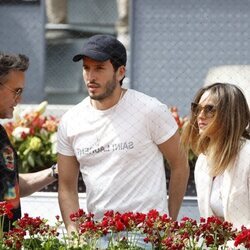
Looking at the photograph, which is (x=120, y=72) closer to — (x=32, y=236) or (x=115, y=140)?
(x=115, y=140)

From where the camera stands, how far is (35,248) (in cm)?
398

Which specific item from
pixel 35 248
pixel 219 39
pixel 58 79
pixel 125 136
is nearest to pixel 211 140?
pixel 125 136

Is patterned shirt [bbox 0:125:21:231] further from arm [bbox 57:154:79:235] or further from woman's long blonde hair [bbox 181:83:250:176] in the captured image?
woman's long blonde hair [bbox 181:83:250:176]

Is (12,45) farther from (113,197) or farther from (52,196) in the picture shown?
(113,197)

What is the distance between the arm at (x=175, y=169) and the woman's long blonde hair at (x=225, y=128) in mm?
130

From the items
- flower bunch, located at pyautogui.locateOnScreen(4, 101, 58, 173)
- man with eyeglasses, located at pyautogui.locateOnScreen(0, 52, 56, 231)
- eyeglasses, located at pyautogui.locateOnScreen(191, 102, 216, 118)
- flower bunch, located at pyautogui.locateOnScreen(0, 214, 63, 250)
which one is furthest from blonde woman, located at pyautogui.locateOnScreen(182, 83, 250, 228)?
flower bunch, located at pyautogui.locateOnScreen(4, 101, 58, 173)

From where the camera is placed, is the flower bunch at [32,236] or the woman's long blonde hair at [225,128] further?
the woman's long blonde hair at [225,128]

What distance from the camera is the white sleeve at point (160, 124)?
15.6ft

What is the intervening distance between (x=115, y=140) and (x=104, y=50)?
416 mm

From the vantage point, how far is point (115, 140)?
4.75m

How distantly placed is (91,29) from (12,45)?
0.53m

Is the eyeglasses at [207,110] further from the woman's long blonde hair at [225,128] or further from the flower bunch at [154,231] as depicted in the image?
the flower bunch at [154,231]

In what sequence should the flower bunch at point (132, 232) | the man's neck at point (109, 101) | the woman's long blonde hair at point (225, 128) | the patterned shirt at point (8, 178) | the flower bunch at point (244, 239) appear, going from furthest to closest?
the man's neck at point (109, 101) → the woman's long blonde hair at point (225, 128) → the patterned shirt at point (8, 178) → the flower bunch at point (132, 232) → the flower bunch at point (244, 239)

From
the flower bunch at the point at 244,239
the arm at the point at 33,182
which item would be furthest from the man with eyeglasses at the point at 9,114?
Answer: the flower bunch at the point at 244,239
